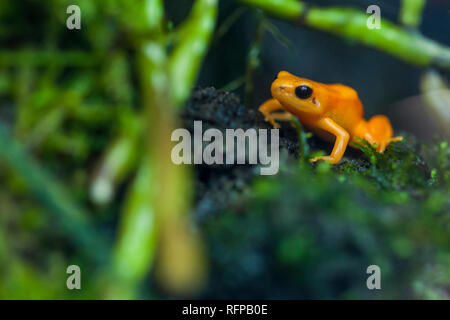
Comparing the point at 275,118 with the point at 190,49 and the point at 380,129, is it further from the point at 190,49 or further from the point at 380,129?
the point at 190,49

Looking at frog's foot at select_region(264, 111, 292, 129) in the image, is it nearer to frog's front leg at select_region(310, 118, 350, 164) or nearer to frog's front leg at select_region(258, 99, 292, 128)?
frog's front leg at select_region(258, 99, 292, 128)

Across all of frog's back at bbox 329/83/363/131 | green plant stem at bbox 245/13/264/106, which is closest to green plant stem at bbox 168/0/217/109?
green plant stem at bbox 245/13/264/106

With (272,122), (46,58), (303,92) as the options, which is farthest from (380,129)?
(46,58)

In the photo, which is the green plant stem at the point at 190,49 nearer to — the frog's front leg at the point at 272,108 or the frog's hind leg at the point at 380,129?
the frog's front leg at the point at 272,108

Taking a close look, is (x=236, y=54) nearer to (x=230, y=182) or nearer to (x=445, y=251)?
(x=230, y=182)

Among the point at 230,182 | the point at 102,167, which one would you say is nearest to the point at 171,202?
the point at 102,167

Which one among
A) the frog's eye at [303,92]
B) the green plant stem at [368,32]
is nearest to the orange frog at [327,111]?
the frog's eye at [303,92]
